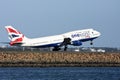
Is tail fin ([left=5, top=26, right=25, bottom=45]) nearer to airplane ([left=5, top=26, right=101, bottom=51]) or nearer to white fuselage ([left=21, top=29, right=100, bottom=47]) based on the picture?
airplane ([left=5, top=26, right=101, bottom=51])

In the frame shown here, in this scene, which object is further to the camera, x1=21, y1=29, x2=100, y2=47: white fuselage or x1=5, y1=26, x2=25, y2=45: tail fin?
x1=21, y1=29, x2=100, y2=47: white fuselage

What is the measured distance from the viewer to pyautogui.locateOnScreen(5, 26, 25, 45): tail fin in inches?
5335

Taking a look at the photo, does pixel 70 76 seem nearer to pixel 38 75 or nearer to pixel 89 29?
pixel 38 75

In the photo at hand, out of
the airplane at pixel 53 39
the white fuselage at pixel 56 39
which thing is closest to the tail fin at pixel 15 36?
the airplane at pixel 53 39

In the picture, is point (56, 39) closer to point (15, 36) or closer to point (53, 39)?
point (53, 39)

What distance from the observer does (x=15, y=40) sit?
445ft

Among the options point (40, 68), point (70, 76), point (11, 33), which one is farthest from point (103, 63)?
point (11, 33)

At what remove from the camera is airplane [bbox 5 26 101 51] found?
136m

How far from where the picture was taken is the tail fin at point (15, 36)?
136 meters

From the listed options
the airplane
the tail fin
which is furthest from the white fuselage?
the tail fin

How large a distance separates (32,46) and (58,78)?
49.5 metres

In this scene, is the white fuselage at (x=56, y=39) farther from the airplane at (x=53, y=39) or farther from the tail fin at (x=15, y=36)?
the tail fin at (x=15, y=36)

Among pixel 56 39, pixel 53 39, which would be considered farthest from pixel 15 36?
pixel 56 39

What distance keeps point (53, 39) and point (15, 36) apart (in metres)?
6.75
